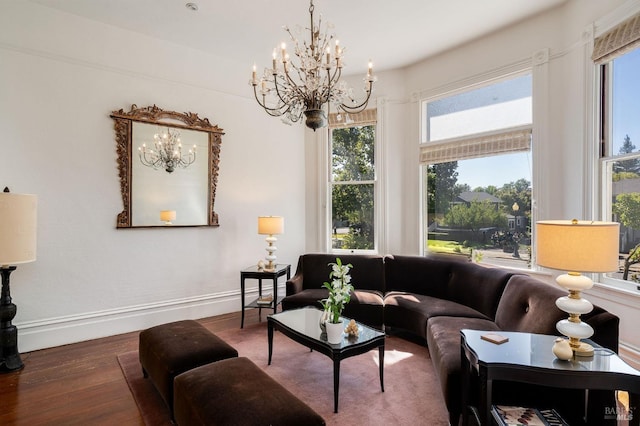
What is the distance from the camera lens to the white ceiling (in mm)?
3395

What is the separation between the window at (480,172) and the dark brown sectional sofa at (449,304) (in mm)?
446

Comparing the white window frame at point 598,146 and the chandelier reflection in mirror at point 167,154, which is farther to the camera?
the chandelier reflection in mirror at point 167,154

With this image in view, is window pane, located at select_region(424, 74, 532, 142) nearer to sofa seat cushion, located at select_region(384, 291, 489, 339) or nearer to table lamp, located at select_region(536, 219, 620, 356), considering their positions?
sofa seat cushion, located at select_region(384, 291, 489, 339)

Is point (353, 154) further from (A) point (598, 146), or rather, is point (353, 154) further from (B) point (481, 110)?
(A) point (598, 146)

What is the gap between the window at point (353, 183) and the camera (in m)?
5.09

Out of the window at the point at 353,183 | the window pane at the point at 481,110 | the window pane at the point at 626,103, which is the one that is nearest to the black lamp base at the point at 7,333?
the window at the point at 353,183

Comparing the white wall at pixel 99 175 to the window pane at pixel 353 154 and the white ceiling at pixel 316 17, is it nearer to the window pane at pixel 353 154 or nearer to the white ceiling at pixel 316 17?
the white ceiling at pixel 316 17

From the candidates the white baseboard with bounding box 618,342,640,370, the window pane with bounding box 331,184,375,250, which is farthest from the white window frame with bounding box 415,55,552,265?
the window pane with bounding box 331,184,375,250

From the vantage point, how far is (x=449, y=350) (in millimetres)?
2336

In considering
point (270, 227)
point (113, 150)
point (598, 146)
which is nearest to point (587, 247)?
point (598, 146)

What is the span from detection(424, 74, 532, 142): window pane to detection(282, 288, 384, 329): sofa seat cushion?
2507 millimetres

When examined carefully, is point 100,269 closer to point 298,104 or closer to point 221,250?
point 221,250

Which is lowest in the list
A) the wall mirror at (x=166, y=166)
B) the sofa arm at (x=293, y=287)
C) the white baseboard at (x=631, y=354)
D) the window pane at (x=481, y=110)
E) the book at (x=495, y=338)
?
the white baseboard at (x=631, y=354)

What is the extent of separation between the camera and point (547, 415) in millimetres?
1770
